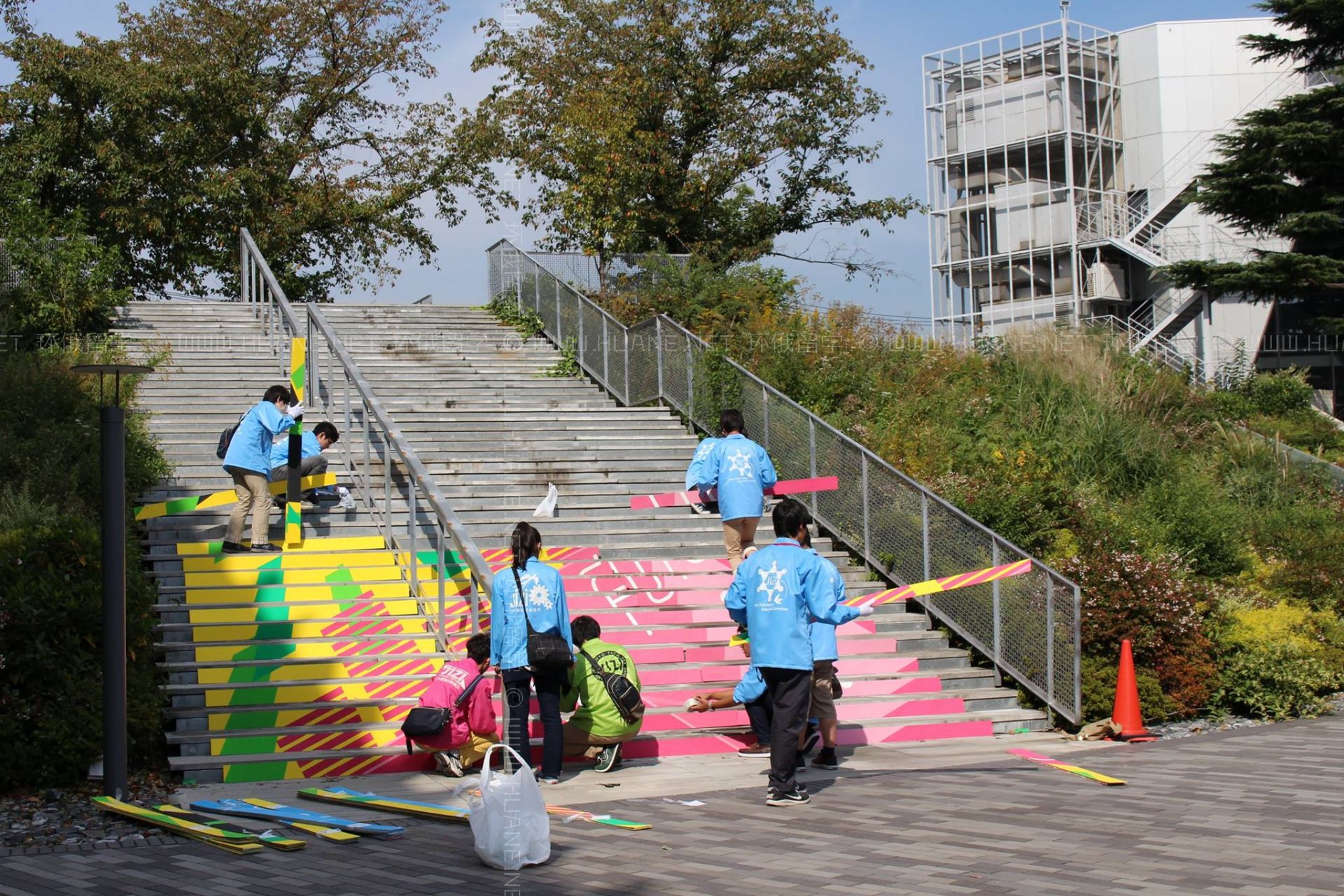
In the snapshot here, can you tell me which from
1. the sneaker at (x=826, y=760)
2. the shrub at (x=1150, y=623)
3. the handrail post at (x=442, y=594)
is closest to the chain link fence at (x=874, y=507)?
the shrub at (x=1150, y=623)

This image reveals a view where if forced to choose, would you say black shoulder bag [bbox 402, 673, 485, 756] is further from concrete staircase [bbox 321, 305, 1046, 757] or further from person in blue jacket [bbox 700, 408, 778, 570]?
person in blue jacket [bbox 700, 408, 778, 570]

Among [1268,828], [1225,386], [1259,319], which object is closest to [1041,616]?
[1268,828]

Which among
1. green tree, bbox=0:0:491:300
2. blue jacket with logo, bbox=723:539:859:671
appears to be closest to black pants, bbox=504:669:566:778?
blue jacket with logo, bbox=723:539:859:671

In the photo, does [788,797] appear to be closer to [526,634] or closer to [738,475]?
[526,634]

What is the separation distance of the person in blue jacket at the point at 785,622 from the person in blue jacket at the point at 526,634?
1.09 meters

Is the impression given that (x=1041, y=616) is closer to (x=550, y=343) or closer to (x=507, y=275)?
(x=550, y=343)

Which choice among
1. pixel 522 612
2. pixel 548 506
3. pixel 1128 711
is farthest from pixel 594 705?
pixel 548 506

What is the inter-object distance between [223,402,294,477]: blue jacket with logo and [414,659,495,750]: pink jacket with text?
155 inches

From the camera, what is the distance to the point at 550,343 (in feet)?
66.8

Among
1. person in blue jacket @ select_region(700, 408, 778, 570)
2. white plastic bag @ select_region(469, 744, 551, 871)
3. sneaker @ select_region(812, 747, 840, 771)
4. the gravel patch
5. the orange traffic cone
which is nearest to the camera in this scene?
white plastic bag @ select_region(469, 744, 551, 871)

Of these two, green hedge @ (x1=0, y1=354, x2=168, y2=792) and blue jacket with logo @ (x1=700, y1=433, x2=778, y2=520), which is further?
blue jacket with logo @ (x1=700, y1=433, x2=778, y2=520)

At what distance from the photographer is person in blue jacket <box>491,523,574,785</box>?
8188 mm

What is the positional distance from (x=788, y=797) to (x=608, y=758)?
158 centimetres

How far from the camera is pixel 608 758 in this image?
8891 mm
